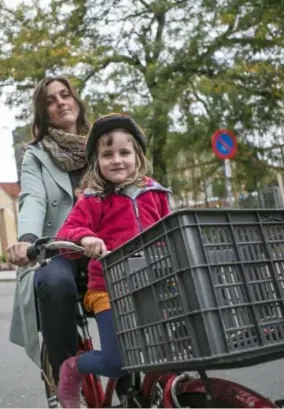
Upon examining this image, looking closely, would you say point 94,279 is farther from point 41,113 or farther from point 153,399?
point 41,113

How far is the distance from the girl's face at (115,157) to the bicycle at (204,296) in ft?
2.13

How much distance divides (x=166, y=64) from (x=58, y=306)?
508 inches

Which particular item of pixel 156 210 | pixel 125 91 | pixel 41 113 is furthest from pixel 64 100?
pixel 125 91

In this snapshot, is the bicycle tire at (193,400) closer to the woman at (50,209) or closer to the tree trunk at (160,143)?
the woman at (50,209)

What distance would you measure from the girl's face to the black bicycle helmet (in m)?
0.02

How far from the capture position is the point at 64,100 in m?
3.67

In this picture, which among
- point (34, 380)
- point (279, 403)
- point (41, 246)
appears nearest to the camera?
point (279, 403)

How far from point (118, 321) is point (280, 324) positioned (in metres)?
0.53

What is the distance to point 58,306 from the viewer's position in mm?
3010

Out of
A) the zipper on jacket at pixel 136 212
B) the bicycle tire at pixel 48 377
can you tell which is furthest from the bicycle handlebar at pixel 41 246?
the bicycle tire at pixel 48 377

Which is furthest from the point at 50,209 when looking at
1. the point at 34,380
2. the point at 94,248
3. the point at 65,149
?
the point at 34,380

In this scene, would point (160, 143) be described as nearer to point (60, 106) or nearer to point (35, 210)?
point (60, 106)

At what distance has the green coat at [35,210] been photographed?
329 centimetres

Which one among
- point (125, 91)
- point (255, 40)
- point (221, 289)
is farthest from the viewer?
point (125, 91)
